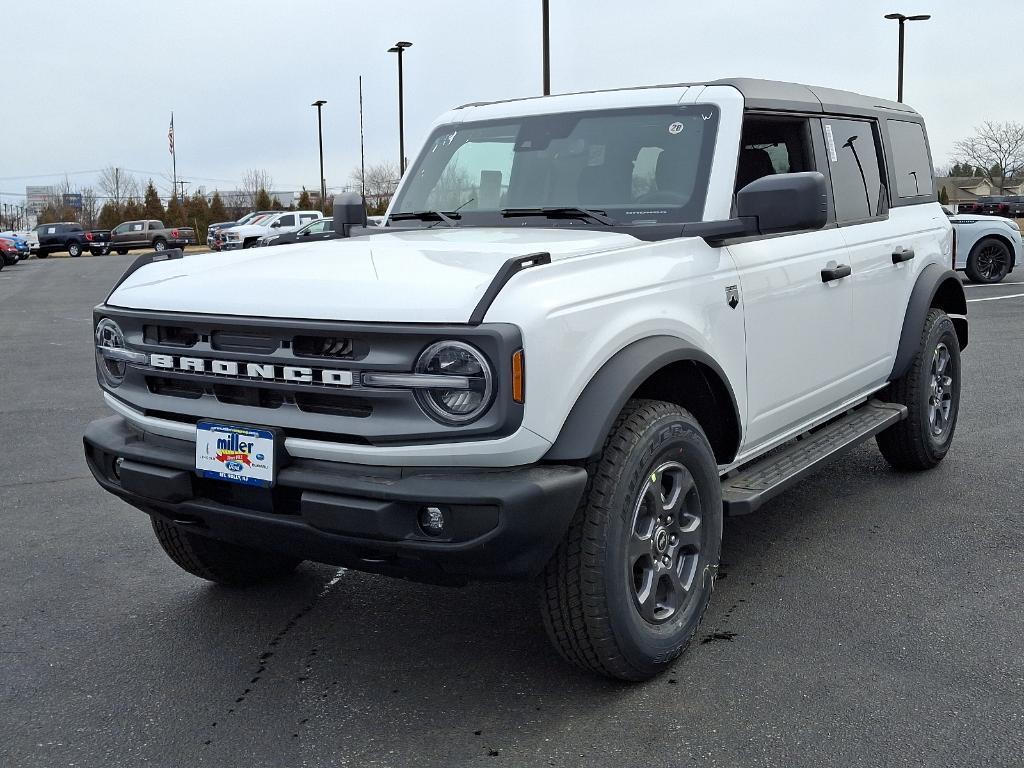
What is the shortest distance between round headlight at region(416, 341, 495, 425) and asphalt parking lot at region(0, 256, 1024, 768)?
37.5 inches

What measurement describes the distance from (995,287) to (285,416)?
17149mm

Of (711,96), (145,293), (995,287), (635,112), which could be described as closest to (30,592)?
(145,293)

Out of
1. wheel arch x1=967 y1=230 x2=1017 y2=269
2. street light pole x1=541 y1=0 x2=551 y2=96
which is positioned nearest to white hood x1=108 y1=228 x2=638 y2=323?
wheel arch x1=967 y1=230 x2=1017 y2=269

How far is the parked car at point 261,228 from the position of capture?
4150 cm

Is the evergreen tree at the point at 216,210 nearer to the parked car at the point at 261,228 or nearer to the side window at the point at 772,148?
the parked car at the point at 261,228

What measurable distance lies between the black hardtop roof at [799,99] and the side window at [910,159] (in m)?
0.14

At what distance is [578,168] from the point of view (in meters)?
4.35

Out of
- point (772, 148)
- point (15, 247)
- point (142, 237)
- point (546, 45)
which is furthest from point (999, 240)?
point (142, 237)

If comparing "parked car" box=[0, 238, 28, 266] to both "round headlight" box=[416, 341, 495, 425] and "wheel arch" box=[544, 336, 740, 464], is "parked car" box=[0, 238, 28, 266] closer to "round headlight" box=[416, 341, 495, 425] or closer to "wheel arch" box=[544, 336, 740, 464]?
"wheel arch" box=[544, 336, 740, 464]

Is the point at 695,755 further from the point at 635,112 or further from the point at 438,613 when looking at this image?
the point at 635,112

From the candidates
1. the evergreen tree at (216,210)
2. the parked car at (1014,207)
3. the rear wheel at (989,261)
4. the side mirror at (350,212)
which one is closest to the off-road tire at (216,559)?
the side mirror at (350,212)

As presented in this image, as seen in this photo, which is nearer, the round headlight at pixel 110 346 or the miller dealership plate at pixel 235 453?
the miller dealership plate at pixel 235 453

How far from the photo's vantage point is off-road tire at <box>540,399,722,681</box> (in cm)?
303

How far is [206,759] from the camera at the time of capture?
293 cm
